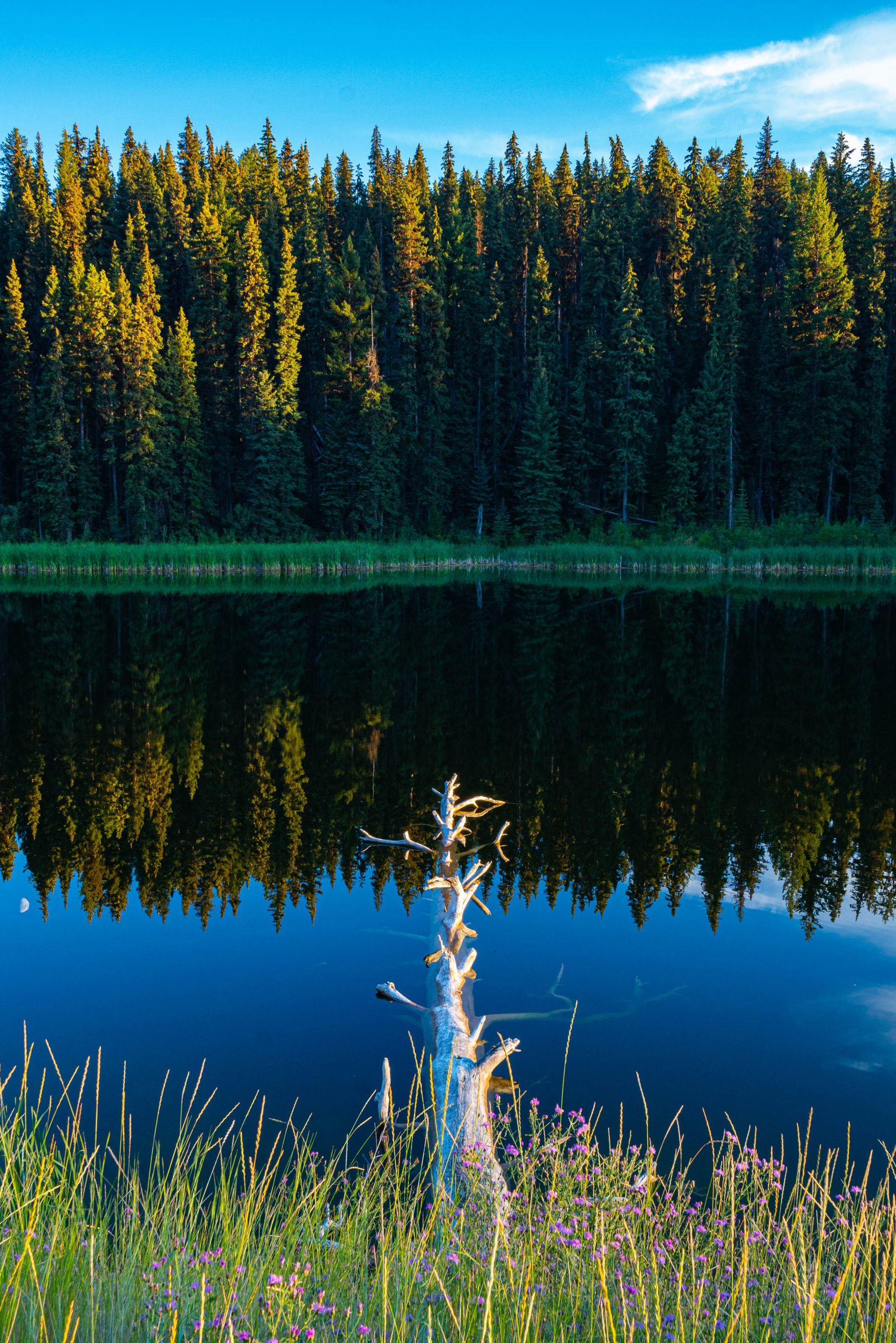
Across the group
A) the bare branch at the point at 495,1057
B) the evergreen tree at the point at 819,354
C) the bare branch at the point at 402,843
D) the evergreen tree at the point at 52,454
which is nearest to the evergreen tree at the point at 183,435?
the evergreen tree at the point at 52,454

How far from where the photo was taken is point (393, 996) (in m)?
6.14

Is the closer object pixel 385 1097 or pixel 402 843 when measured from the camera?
pixel 385 1097

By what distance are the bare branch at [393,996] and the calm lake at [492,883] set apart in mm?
115

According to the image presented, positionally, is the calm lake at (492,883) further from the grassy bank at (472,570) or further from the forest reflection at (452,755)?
the grassy bank at (472,570)

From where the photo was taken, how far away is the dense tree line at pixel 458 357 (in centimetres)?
4931

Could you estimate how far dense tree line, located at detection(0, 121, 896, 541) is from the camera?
4931 cm

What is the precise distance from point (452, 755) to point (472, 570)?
3552cm

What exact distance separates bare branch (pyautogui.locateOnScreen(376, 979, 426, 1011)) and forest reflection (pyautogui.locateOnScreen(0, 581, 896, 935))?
210 centimetres

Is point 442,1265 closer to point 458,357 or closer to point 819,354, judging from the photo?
point 819,354

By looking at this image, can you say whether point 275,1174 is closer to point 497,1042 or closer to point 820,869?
point 497,1042

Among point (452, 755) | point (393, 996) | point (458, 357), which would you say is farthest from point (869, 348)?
point (393, 996)

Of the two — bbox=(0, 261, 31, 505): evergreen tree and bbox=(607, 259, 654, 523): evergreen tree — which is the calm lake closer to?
bbox=(607, 259, 654, 523): evergreen tree

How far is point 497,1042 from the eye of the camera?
588cm

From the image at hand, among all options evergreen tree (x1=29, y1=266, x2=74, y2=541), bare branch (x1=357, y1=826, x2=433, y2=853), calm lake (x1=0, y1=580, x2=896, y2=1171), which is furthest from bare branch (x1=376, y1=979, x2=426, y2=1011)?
evergreen tree (x1=29, y1=266, x2=74, y2=541)
